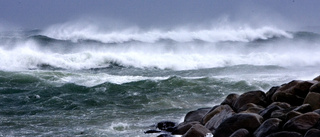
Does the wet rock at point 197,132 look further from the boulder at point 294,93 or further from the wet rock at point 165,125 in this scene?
the boulder at point 294,93

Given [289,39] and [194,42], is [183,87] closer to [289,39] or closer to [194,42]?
[194,42]

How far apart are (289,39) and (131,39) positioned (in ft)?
Result: 38.0

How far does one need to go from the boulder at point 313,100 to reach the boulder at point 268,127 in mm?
1032

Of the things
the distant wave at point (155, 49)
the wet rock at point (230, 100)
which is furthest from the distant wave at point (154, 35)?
the wet rock at point (230, 100)

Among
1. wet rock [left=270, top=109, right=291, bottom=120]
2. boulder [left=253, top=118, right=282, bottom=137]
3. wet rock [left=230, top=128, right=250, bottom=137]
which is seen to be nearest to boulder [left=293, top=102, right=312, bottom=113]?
wet rock [left=270, top=109, right=291, bottom=120]

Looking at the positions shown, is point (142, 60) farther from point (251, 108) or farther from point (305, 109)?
point (305, 109)

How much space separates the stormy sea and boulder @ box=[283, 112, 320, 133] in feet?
10.1

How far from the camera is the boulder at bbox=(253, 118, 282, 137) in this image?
6.16 m

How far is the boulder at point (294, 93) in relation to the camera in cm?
797

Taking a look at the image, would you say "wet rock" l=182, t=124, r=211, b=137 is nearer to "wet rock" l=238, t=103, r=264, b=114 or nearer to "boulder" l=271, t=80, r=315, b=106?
"wet rock" l=238, t=103, r=264, b=114

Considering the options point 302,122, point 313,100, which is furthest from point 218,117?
point 302,122

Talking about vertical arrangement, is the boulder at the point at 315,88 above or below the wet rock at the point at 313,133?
above

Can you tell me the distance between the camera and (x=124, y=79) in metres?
17.1

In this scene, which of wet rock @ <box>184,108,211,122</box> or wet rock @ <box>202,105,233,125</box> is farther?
wet rock @ <box>184,108,211,122</box>
